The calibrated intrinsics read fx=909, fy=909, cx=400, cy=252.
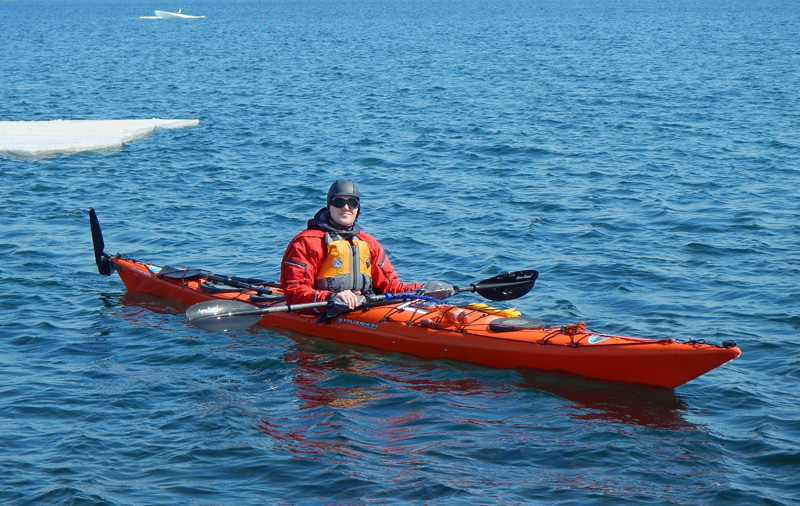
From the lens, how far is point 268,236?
12.9 metres

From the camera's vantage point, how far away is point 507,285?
9.12m

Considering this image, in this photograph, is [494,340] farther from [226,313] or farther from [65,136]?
[65,136]

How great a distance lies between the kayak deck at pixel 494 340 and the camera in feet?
24.4

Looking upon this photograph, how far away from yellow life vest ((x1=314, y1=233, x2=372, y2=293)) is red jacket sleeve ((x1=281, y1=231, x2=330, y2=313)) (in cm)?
11

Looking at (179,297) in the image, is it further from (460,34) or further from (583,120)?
(460,34)

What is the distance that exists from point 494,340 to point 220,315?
2.45m

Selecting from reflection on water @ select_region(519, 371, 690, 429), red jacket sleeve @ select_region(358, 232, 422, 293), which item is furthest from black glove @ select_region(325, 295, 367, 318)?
reflection on water @ select_region(519, 371, 690, 429)

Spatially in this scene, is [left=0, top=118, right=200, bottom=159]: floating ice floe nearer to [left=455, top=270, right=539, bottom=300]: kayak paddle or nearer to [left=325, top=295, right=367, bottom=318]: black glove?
Result: [left=325, top=295, right=367, bottom=318]: black glove

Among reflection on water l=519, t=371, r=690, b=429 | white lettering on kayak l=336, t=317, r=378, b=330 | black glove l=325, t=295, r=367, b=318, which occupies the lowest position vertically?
reflection on water l=519, t=371, r=690, b=429

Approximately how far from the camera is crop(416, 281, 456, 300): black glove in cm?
866

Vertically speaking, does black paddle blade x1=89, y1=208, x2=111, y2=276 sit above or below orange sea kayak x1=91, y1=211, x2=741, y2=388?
above

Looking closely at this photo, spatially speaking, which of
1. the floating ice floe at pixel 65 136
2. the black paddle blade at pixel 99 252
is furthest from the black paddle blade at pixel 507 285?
the floating ice floe at pixel 65 136

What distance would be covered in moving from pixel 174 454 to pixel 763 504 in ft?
13.5

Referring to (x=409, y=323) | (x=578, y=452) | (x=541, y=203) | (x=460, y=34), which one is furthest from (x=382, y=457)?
(x=460, y=34)
